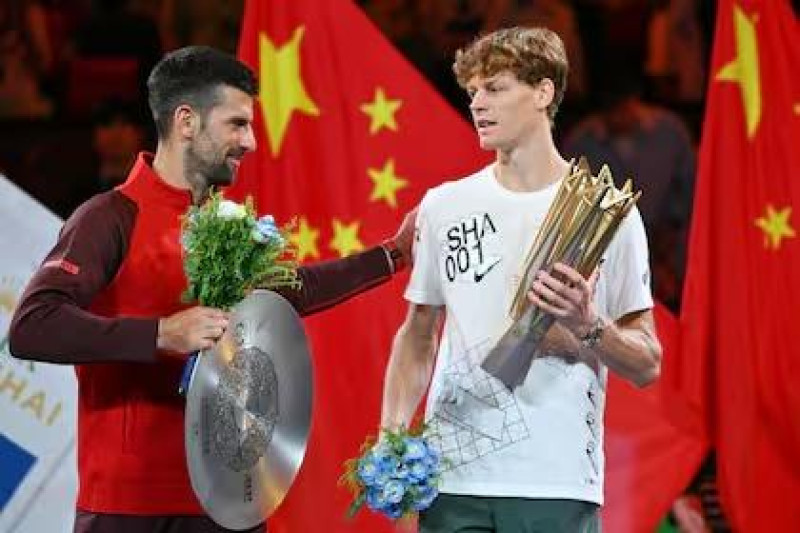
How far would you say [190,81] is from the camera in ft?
14.7

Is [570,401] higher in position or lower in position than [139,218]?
lower

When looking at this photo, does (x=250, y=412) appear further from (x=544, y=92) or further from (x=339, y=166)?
(x=339, y=166)

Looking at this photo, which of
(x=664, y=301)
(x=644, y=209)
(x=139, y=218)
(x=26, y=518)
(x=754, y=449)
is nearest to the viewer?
(x=139, y=218)

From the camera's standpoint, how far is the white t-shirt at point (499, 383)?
170 inches

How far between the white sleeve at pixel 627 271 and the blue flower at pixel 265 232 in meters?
0.70

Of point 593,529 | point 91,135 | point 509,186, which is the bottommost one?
point 593,529

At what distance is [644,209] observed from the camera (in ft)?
27.2

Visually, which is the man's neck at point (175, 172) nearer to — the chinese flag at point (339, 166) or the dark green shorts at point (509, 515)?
the dark green shorts at point (509, 515)

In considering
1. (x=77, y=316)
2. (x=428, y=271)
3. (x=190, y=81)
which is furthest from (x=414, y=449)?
(x=190, y=81)

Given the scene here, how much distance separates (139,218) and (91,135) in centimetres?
419

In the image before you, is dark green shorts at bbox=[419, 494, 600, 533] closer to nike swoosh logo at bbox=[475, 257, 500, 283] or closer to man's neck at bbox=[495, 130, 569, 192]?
nike swoosh logo at bbox=[475, 257, 500, 283]

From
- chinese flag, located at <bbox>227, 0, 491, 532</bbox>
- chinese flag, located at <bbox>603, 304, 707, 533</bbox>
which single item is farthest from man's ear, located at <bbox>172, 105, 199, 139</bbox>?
chinese flag, located at <bbox>603, 304, 707, 533</bbox>

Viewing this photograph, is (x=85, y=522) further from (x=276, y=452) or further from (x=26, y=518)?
(x=26, y=518)

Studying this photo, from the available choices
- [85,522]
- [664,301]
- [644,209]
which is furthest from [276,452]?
[644,209]
